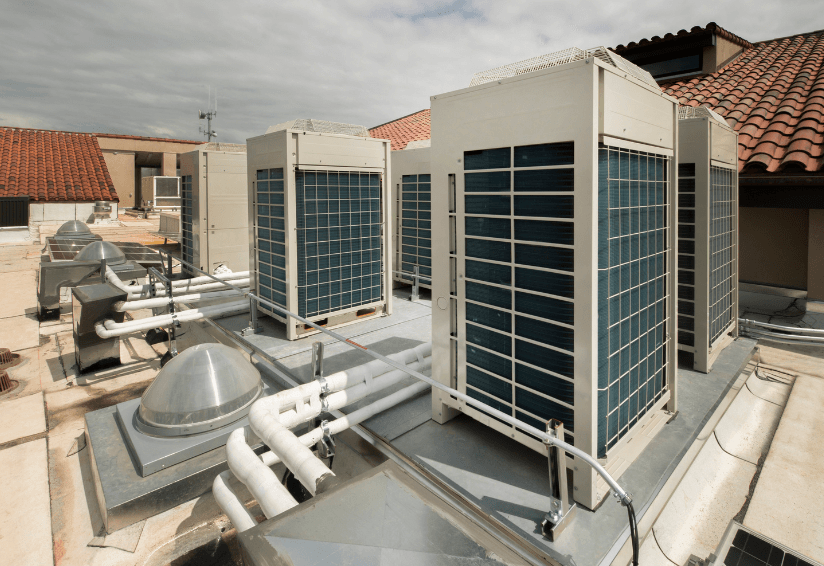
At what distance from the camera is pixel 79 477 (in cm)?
403

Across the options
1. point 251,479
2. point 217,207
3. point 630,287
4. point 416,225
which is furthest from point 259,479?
point 217,207

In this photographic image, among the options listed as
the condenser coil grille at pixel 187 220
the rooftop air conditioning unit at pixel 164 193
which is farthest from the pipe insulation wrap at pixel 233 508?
the rooftop air conditioning unit at pixel 164 193

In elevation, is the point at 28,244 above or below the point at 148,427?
above

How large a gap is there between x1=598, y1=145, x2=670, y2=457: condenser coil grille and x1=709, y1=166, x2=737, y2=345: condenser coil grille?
1774mm

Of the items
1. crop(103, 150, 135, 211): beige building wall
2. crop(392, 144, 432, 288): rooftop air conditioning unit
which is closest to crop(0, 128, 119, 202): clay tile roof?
crop(103, 150, 135, 211): beige building wall

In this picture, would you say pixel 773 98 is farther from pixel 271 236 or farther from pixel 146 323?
pixel 146 323

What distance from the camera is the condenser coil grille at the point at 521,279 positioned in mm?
2709

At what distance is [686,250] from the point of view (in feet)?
15.5

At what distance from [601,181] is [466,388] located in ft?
5.78

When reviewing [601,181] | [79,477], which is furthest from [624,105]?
[79,477]

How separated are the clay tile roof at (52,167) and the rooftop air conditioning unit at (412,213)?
1815cm

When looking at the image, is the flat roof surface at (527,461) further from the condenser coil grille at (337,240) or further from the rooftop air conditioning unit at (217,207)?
the rooftop air conditioning unit at (217,207)

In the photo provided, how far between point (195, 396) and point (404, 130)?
14.0 metres

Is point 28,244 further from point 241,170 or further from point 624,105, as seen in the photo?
point 624,105
